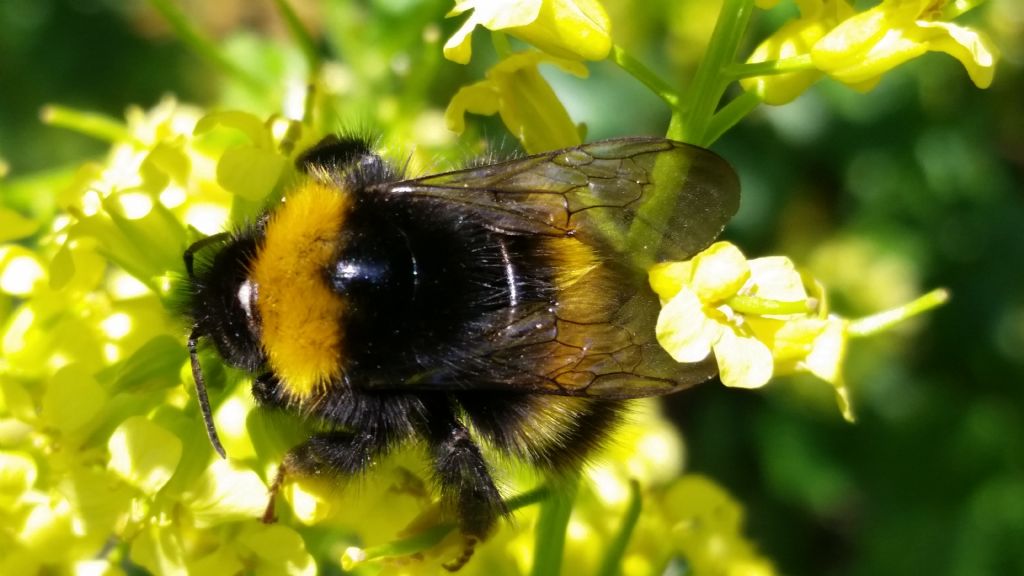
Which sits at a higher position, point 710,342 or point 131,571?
point 710,342

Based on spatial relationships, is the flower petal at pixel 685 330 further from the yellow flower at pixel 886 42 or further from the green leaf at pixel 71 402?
the green leaf at pixel 71 402

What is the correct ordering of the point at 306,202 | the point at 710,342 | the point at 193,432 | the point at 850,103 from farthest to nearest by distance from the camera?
the point at 850,103
the point at 193,432
the point at 306,202
the point at 710,342

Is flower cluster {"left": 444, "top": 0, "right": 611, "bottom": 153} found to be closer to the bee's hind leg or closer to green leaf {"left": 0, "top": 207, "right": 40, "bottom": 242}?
the bee's hind leg

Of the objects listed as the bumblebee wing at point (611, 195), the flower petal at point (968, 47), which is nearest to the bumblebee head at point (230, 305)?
the bumblebee wing at point (611, 195)

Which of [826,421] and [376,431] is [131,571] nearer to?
[376,431]

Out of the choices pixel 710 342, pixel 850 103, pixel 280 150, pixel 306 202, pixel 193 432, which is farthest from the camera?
pixel 850 103

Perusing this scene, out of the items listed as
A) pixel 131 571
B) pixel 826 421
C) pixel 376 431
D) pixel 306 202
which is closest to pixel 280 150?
pixel 306 202
